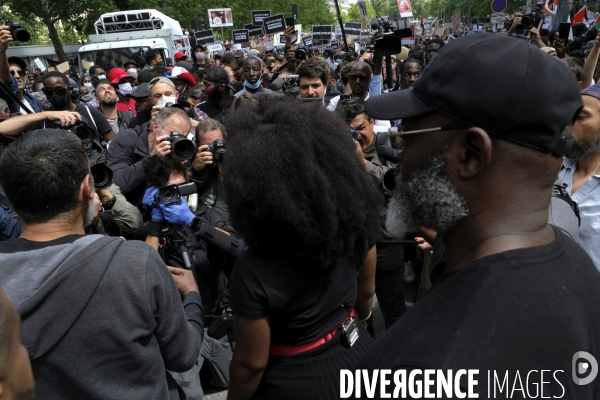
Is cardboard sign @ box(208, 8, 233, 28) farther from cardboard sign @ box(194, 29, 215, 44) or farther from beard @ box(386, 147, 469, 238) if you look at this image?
beard @ box(386, 147, 469, 238)

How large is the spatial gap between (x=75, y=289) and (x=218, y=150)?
5.63 feet

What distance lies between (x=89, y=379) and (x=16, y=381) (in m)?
0.72

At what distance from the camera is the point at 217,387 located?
3.14 m

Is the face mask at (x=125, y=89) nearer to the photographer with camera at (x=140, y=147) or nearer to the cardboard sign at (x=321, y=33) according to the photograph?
the photographer with camera at (x=140, y=147)

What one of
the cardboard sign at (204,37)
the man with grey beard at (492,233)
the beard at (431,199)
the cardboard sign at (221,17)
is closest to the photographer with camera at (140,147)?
the beard at (431,199)

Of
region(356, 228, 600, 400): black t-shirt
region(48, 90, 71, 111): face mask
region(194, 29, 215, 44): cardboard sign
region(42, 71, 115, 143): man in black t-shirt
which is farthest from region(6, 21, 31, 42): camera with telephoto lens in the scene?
region(194, 29, 215, 44): cardboard sign

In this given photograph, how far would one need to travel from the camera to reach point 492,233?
104 cm

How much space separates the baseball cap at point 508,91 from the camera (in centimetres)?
99

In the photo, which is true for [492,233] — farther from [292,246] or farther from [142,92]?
[142,92]

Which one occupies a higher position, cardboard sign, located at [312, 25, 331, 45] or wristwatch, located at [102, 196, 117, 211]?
cardboard sign, located at [312, 25, 331, 45]

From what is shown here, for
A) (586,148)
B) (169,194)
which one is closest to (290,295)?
(169,194)

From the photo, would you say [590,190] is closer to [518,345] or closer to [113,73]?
[518,345]

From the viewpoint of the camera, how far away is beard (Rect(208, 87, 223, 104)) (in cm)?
517

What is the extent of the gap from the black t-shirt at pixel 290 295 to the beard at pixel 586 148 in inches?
58.4
